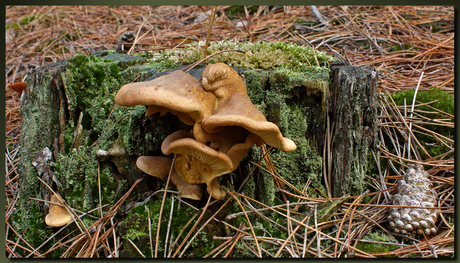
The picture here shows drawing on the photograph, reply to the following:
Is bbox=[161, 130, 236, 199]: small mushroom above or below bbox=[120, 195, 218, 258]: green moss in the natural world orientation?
above

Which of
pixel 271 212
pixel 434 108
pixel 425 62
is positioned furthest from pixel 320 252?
pixel 425 62

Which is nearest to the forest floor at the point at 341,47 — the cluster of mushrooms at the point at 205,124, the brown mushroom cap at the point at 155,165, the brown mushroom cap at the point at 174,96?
the cluster of mushrooms at the point at 205,124

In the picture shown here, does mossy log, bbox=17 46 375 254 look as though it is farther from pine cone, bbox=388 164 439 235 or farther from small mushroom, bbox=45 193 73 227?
pine cone, bbox=388 164 439 235

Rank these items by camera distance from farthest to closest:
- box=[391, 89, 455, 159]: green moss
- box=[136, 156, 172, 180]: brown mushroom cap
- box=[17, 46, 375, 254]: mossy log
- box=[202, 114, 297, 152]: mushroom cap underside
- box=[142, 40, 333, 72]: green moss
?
box=[391, 89, 455, 159]: green moss, box=[142, 40, 333, 72]: green moss, box=[17, 46, 375, 254]: mossy log, box=[136, 156, 172, 180]: brown mushroom cap, box=[202, 114, 297, 152]: mushroom cap underside

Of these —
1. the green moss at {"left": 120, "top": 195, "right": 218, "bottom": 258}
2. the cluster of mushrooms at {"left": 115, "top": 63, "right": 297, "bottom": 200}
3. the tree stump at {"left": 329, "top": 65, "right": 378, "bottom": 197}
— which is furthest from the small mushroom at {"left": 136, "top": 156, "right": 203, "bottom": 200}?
the tree stump at {"left": 329, "top": 65, "right": 378, "bottom": 197}

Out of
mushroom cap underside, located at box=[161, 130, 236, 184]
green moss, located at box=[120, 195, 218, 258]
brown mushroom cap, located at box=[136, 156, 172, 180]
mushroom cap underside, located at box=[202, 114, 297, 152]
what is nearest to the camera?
mushroom cap underside, located at box=[202, 114, 297, 152]

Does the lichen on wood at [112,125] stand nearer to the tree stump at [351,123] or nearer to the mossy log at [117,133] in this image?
the mossy log at [117,133]

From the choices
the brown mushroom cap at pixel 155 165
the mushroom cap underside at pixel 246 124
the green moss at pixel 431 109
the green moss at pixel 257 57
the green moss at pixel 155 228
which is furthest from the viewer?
the green moss at pixel 431 109

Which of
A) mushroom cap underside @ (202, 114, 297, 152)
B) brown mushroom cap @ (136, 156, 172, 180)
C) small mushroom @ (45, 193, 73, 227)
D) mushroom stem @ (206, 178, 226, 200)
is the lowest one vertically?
small mushroom @ (45, 193, 73, 227)
